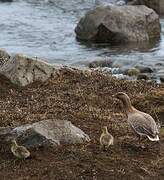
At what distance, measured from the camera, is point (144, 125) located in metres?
7.91

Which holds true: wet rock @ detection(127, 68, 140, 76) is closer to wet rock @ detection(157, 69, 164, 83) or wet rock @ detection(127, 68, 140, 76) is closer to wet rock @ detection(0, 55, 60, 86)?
wet rock @ detection(157, 69, 164, 83)

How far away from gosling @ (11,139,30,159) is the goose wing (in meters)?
1.47

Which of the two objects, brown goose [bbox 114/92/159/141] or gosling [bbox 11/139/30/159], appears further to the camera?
brown goose [bbox 114/92/159/141]

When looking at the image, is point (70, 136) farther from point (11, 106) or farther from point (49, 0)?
point (49, 0)

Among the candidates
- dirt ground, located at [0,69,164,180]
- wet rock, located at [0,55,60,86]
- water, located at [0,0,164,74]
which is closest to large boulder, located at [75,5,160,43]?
water, located at [0,0,164,74]

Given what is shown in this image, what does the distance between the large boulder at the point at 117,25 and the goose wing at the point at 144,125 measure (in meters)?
13.9

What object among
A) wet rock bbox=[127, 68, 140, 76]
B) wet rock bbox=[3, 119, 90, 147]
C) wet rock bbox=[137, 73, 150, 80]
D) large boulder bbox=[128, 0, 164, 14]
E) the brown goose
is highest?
the brown goose

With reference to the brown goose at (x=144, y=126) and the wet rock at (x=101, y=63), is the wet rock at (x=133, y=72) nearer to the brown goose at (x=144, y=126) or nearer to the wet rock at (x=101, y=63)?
the wet rock at (x=101, y=63)

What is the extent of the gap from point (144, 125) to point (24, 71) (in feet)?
16.0

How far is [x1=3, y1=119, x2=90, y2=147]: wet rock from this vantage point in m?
7.91

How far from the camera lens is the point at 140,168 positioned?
7418 mm

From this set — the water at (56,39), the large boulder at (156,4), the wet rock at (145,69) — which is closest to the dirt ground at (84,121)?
the wet rock at (145,69)

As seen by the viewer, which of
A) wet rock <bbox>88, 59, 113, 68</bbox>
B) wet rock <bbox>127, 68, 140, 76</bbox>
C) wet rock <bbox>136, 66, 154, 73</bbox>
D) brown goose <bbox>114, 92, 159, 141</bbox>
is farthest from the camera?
wet rock <bbox>88, 59, 113, 68</bbox>

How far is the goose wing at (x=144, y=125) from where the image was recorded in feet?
25.8
